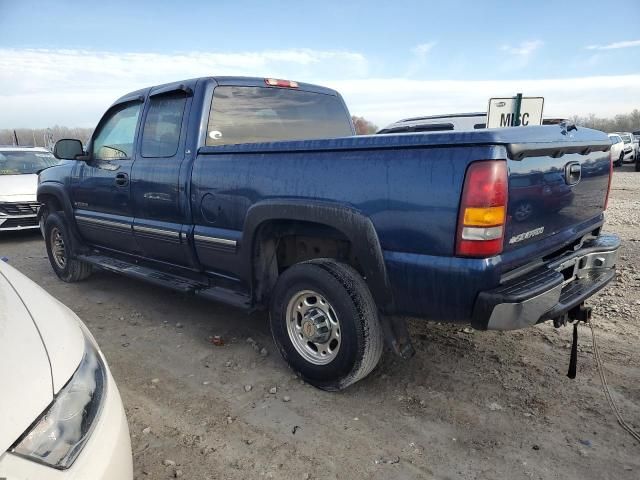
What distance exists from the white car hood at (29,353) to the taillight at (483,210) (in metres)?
1.70

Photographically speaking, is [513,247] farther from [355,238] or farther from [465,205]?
[355,238]

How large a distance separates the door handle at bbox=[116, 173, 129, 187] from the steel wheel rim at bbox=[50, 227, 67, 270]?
5.61ft

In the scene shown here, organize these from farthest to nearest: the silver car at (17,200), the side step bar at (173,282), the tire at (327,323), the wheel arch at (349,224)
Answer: the silver car at (17,200) → the side step bar at (173,282) → the tire at (327,323) → the wheel arch at (349,224)

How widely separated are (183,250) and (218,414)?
4.66 feet

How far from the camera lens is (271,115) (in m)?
4.04

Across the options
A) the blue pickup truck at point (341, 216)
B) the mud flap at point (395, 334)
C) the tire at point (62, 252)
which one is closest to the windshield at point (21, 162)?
the tire at point (62, 252)

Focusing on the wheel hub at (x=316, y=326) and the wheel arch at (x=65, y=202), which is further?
the wheel arch at (x=65, y=202)

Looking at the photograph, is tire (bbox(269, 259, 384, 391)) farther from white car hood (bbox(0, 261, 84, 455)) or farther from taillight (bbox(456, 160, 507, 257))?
white car hood (bbox(0, 261, 84, 455))

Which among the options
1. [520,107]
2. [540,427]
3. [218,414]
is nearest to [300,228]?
[218,414]

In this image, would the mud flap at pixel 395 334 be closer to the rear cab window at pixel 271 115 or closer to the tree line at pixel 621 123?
the rear cab window at pixel 271 115

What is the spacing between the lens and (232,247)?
3309 millimetres

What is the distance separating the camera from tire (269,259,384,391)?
271cm

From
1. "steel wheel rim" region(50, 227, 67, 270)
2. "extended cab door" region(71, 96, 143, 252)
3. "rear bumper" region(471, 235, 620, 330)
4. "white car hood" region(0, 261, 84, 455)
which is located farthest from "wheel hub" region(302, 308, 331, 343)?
"steel wheel rim" region(50, 227, 67, 270)

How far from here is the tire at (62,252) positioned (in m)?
5.25
